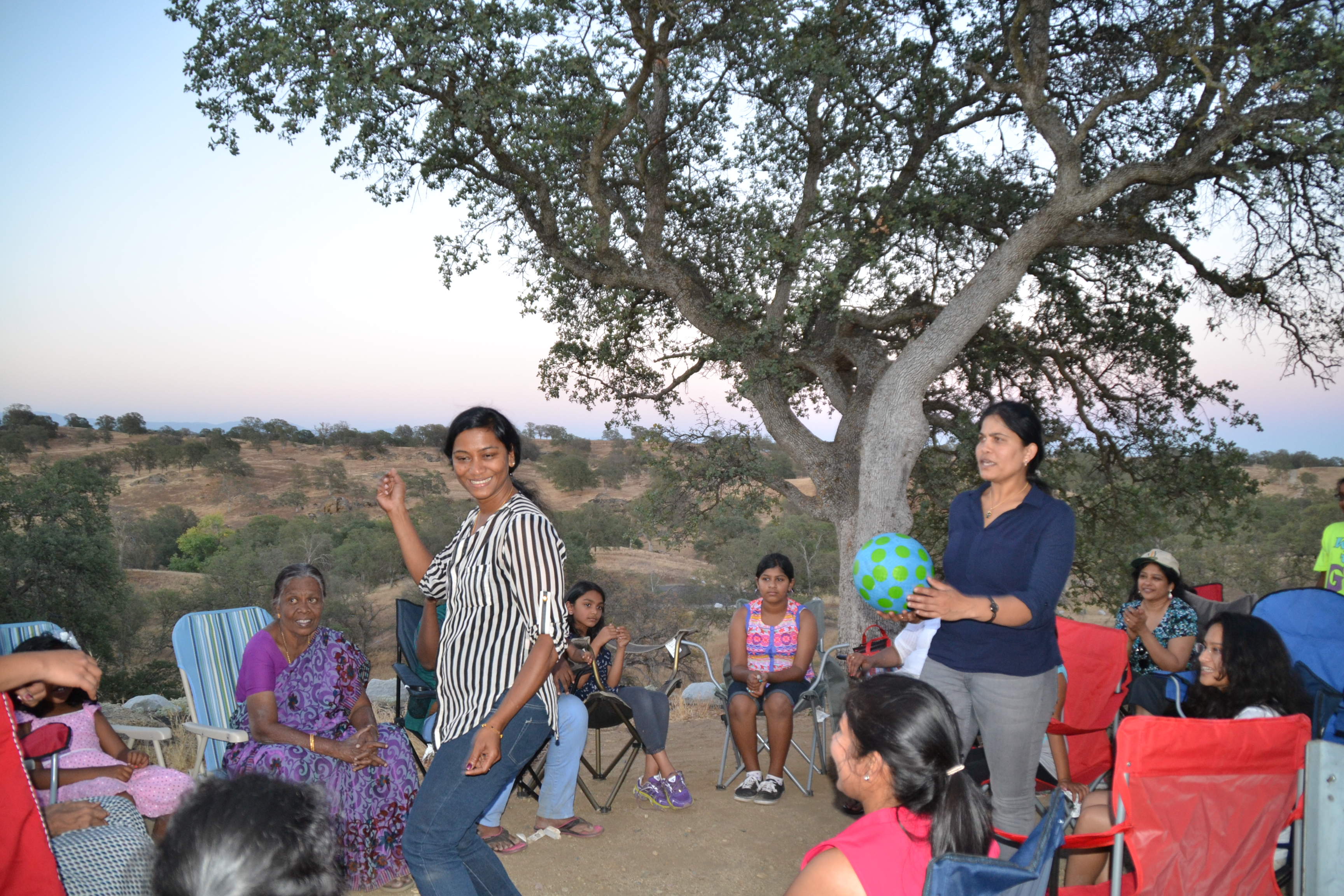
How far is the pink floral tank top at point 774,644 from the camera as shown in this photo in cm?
487

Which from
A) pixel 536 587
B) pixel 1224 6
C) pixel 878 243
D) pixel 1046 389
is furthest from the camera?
pixel 1046 389

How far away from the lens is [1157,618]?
4688 millimetres

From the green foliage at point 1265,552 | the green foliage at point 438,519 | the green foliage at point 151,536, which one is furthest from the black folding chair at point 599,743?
the green foliage at point 151,536

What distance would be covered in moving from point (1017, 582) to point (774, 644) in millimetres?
2323

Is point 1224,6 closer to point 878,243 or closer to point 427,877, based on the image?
point 878,243

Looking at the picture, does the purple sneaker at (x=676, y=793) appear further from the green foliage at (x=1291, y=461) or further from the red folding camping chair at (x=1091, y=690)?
the green foliage at (x=1291, y=461)

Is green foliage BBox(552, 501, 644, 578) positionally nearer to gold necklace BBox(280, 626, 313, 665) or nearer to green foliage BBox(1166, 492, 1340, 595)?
green foliage BBox(1166, 492, 1340, 595)

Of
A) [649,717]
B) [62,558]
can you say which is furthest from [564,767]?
[62,558]

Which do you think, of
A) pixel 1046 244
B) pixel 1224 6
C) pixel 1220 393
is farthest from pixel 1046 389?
pixel 1224 6

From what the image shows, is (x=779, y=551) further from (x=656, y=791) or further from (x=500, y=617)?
(x=500, y=617)

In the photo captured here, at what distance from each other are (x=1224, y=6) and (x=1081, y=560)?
4.69 meters

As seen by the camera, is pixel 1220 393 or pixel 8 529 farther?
pixel 8 529

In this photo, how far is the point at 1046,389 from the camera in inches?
338

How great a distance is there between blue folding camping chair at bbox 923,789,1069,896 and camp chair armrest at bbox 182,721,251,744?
9.48 ft
